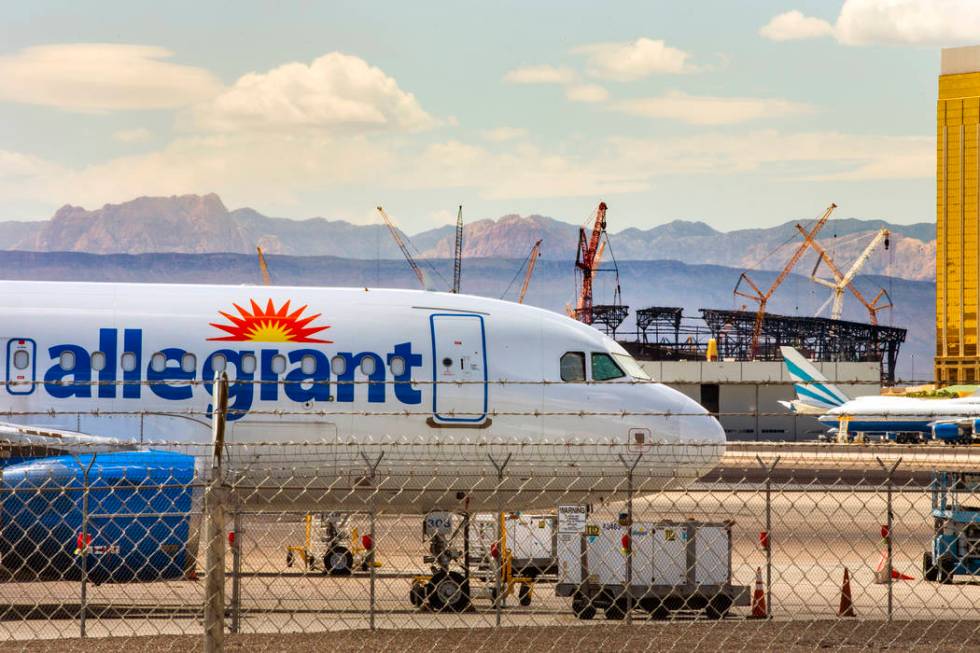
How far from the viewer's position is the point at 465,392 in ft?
70.6

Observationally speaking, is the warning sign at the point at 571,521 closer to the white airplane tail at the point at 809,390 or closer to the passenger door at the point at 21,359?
the passenger door at the point at 21,359

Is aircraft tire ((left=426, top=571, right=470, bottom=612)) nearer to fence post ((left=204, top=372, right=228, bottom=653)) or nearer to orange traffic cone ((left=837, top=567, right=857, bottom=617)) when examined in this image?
orange traffic cone ((left=837, top=567, right=857, bottom=617))

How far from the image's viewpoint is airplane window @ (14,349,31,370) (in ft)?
68.7

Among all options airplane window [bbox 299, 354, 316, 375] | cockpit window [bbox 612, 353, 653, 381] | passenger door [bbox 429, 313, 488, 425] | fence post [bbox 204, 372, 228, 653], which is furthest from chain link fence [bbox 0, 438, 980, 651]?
fence post [bbox 204, 372, 228, 653]

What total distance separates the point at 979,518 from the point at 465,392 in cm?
842

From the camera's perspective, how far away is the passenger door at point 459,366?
846 inches

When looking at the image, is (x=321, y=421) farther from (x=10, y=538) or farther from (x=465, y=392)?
(x=10, y=538)

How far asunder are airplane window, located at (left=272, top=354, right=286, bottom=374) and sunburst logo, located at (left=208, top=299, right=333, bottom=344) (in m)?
0.26

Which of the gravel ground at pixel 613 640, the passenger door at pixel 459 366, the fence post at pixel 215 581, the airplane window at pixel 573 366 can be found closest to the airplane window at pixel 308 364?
the passenger door at pixel 459 366

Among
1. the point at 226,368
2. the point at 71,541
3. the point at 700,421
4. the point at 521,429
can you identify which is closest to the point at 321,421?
the point at 226,368

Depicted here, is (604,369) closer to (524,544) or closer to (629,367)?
(629,367)

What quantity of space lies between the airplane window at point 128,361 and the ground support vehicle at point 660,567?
22.8 feet

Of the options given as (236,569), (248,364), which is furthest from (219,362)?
(236,569)

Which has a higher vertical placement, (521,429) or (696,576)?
(521,429)
